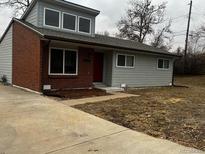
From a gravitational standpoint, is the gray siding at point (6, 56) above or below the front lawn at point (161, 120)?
above

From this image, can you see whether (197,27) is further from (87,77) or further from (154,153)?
(154,153)

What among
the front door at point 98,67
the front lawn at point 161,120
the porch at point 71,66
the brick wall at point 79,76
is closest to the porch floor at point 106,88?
the porch at point 71,66

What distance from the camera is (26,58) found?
491 inches

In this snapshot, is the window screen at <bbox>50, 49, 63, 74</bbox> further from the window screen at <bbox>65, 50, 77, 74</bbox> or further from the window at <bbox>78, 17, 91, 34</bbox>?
the window at <bbox>78, 17, 91, 34</bbox>

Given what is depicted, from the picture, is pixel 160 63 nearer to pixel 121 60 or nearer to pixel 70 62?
pixel 121 60

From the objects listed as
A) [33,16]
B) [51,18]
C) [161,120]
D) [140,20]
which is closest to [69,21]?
[51,18]

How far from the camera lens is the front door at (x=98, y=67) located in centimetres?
1488

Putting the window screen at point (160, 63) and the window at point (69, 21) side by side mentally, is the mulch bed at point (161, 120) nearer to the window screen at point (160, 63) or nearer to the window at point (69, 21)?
the window at point (69, 21)

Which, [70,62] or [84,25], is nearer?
[70,62]

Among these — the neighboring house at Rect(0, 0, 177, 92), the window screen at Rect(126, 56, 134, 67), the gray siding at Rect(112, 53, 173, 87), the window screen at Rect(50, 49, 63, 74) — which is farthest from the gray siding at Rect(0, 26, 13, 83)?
the window screen at Rect(126, 56, 134, 67)

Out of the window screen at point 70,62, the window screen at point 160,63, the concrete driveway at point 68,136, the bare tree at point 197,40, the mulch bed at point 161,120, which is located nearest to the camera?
the concrete driveway at point 68,136

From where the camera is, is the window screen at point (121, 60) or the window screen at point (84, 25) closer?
the window screen at point (84, 25)

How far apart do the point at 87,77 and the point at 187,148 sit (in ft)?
30.6

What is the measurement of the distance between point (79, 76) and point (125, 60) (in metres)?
3.71
